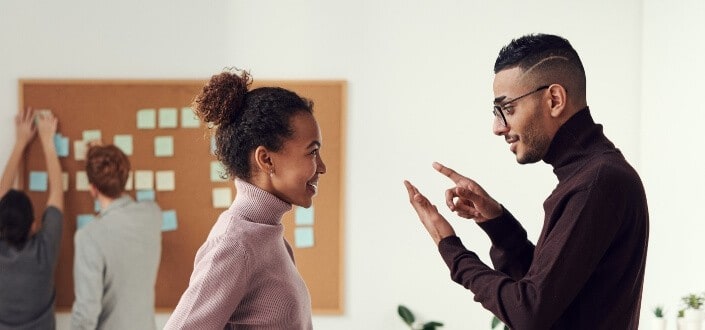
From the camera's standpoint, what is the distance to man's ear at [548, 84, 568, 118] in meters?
1.95

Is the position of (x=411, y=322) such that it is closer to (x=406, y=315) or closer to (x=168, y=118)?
(x=406, y=315)

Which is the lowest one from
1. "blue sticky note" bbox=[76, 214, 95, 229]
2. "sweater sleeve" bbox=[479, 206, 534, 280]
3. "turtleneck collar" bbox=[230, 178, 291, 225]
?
"blue sticky note" bbox=[76, 214, 95, 229]

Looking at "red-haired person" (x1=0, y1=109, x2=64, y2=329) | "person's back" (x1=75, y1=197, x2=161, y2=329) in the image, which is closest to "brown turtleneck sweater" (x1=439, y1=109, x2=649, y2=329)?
"person's back" (x1=75, y1=197, x2=161, y2=329)

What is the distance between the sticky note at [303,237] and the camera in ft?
16.2

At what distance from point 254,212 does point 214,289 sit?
21 cm

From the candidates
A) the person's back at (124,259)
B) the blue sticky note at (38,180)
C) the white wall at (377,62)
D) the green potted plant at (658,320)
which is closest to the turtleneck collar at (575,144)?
the green potted plant at (658,320)

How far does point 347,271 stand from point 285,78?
1.05 metres

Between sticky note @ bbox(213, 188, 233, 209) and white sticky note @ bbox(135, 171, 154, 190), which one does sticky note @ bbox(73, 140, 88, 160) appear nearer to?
white sticky note @ bbox(135, 171, 154, 190)

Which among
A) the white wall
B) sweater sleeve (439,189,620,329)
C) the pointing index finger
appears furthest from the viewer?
the white wall

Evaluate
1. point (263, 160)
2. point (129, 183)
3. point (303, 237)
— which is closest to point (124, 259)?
point (129, 183)

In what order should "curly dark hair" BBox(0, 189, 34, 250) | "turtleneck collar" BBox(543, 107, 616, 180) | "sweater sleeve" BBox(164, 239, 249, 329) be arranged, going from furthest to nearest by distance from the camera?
"curly dark hair" BBox(0, 189, 34, 250) < "turtleneck collar" BBox(543, 107, 616, 180) < "sweater sleeve" BBox(164, 239, 249, 329)

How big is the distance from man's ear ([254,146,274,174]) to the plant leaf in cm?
310

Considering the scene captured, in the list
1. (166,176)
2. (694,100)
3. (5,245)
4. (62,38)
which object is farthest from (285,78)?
(694,100)

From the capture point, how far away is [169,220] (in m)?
4.95
